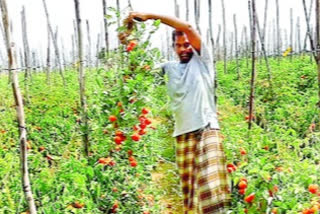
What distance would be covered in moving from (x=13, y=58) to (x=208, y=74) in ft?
3.56

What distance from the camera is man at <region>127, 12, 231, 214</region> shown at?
2379mm

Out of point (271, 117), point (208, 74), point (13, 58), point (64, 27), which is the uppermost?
point (64, 27)

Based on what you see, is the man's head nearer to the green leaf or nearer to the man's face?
the man's face

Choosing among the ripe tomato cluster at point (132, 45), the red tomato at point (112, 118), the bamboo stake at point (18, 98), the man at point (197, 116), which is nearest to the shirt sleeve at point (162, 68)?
the man at point (197, 116)

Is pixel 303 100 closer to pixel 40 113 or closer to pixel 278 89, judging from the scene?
pixel 278 89

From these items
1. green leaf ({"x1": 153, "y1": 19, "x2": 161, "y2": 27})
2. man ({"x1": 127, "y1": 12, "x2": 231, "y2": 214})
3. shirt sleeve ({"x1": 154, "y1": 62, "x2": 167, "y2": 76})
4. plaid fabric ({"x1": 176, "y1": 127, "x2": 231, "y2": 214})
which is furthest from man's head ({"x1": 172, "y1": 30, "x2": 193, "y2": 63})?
plaid fabric ({"x1": 176, "y1": 127, "x2": 231, "y2": 214})

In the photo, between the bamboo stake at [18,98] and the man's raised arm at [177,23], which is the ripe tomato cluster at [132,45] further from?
the bamboo stake at [18,98]

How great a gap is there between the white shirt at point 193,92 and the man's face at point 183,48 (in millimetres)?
41

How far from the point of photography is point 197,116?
2.41 metres

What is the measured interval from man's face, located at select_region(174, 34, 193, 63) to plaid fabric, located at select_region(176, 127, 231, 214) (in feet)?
1.41

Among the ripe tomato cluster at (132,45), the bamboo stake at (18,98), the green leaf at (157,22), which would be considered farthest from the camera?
the ripe tomato cluster at (132,45)

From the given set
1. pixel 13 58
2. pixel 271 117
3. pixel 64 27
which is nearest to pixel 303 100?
pixel 271 117

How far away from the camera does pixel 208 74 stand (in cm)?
244

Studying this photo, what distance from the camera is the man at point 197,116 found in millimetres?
2379
